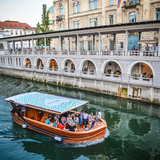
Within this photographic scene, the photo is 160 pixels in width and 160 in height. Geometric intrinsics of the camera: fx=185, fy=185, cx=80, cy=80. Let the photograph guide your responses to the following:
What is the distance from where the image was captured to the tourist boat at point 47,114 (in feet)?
47.4

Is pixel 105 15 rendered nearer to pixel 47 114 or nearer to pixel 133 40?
pixel 133 40

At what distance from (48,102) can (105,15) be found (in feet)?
93.8

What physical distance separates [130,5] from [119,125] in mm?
24659

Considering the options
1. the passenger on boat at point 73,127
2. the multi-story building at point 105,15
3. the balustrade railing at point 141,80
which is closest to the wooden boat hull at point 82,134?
the passenger on boat at point 73,127

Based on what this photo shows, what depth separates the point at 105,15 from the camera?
39562 mm

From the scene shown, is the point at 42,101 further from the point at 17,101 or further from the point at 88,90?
the point at 88,90

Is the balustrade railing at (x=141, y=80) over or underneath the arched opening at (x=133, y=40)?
underneath

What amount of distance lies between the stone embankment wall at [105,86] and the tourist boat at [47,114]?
10922 mm

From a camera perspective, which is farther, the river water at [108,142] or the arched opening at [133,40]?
the arched opening at [133,40]

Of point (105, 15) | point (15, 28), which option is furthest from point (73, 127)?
point (15, 28)

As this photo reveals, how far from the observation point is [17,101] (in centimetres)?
1823

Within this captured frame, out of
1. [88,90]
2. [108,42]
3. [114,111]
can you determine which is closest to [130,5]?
[108,42]

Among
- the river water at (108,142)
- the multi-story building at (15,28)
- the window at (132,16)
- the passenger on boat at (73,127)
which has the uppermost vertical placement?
the multi-story building at (15,28)

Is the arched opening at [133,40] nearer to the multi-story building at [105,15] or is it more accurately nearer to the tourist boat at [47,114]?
the multi-story building at [105,15]
